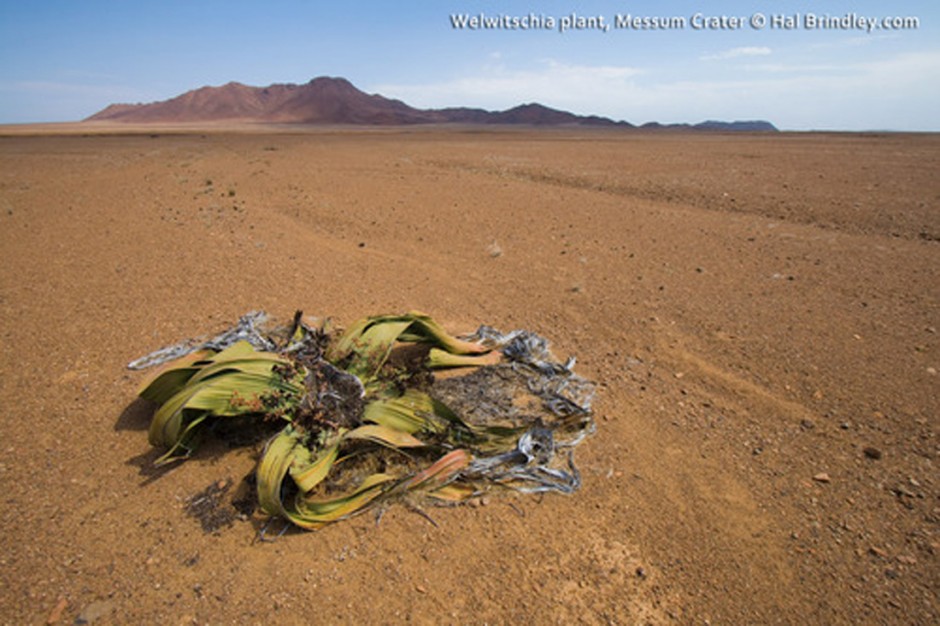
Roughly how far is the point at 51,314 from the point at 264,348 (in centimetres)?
207

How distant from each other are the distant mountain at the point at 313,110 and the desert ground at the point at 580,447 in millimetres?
74949

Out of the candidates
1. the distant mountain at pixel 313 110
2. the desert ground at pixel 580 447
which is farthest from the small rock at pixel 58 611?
the distant mountain at pixel 313 110

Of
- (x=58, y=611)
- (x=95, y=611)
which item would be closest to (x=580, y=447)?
(x=95, y=611)

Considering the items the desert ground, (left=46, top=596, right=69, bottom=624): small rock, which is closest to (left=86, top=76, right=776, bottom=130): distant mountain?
the desert ground

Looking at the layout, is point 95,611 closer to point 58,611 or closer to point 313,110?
point 58,611

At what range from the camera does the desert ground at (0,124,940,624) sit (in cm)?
215

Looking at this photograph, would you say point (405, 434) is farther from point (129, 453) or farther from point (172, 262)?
point (172, 262)

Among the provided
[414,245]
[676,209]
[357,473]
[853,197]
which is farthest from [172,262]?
[853,197]

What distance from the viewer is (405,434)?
2750 millimetres

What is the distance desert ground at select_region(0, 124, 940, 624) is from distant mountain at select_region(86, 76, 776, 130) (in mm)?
74949

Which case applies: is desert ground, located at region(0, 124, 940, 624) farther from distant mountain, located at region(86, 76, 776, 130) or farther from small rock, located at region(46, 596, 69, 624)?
distant mountain, located at region(86, 76, 776, 130)

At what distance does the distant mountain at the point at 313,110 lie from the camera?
82562 mm

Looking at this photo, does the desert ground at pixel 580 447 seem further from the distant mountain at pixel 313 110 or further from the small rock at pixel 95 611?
the distant mountain at pixel 313 110

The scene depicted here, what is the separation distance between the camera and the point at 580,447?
297cm
